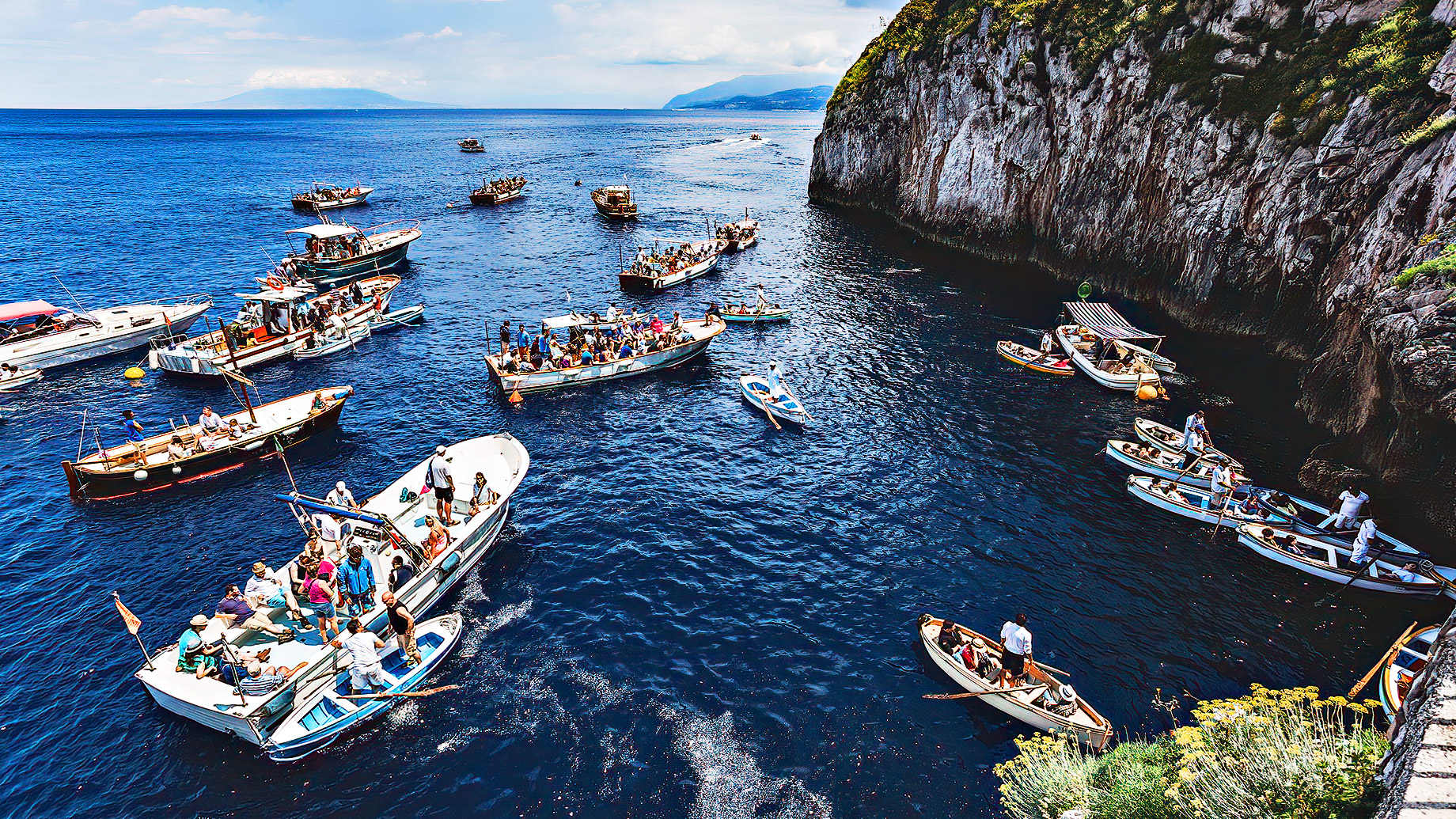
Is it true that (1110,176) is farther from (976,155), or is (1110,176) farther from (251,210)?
(251,210)

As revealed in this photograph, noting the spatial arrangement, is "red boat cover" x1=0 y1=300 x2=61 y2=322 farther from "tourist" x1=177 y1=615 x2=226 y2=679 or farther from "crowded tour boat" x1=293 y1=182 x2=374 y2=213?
"crowded tour boat" x1=293 y1=182 x2=374 y2=213

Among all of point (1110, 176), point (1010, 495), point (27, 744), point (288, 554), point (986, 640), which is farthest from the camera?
point (1110, 176)

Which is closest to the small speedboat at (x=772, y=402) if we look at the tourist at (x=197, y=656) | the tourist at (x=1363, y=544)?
Answer: the tourist at (x=1363, y=544)

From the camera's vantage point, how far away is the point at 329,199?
9981 centimetres

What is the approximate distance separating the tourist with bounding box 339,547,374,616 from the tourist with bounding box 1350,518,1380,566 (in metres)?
37.3

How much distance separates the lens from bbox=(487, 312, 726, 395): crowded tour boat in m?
41.5

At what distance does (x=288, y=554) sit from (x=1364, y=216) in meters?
56.7

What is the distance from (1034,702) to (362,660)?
69.7 ft

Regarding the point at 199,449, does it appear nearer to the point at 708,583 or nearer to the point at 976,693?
the point at 708,583

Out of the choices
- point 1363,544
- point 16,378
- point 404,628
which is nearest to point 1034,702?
point 1363,544

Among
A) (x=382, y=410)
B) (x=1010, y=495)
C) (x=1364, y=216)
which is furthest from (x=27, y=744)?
(x=1364, y=216)

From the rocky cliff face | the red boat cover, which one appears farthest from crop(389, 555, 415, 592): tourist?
the red boat cover

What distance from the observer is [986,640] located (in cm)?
2192

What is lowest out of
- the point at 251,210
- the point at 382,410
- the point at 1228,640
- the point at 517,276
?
the point at 1228,640
